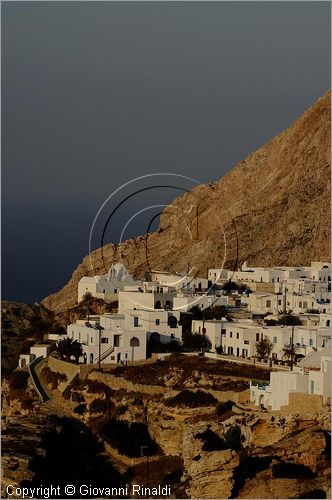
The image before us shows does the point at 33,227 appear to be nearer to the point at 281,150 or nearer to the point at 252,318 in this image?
the point at 281,150

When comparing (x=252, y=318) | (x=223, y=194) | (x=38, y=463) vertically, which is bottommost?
(x=38, y=463)

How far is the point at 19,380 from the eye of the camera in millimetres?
52281

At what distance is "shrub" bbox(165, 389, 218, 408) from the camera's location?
148 ft

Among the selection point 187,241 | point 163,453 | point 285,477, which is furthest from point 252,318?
point 187,241

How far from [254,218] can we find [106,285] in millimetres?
17838

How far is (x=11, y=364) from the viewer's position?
5684 cm

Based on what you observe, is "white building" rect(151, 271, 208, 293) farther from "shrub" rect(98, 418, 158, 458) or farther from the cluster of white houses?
"shrub" rect(98, 418, 158, 458)

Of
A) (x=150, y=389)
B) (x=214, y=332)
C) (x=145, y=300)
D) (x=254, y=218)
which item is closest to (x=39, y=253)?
(x=254, y=218)

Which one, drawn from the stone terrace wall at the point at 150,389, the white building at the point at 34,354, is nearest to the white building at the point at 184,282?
the white building at the point at 34,354

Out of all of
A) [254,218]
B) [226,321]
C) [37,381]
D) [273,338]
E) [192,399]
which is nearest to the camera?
[192,399]

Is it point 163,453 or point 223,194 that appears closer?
point 163,453

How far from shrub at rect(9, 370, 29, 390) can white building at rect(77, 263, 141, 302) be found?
29.2ft

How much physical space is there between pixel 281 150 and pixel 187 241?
801cm

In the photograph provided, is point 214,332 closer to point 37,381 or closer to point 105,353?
point 105,353
